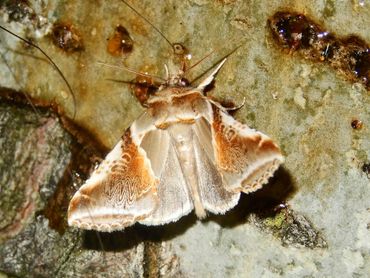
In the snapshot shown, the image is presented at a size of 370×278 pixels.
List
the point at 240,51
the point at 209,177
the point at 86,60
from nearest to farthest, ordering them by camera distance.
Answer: the point at 240,51, the point at 209,177, the point at 86,60

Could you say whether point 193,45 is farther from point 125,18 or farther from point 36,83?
point 36,83

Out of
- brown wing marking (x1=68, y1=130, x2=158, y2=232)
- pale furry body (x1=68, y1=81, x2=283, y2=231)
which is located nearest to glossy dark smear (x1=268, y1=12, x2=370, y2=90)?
A: pale furry body (x1=68, y1=81, x2=283, y2=231)

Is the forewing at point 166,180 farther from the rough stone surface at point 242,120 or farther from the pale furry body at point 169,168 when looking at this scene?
the rough stone surface at point 242,120

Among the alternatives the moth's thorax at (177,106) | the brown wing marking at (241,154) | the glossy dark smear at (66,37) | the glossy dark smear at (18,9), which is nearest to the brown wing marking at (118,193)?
the moth's thorax at (177,106)

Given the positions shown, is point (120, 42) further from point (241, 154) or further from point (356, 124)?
point (356, 124)

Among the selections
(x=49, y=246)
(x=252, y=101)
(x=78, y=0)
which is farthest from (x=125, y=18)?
(x=49, y=246)

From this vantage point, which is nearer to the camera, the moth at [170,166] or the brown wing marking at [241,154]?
the brown wing marking at [241,154]
